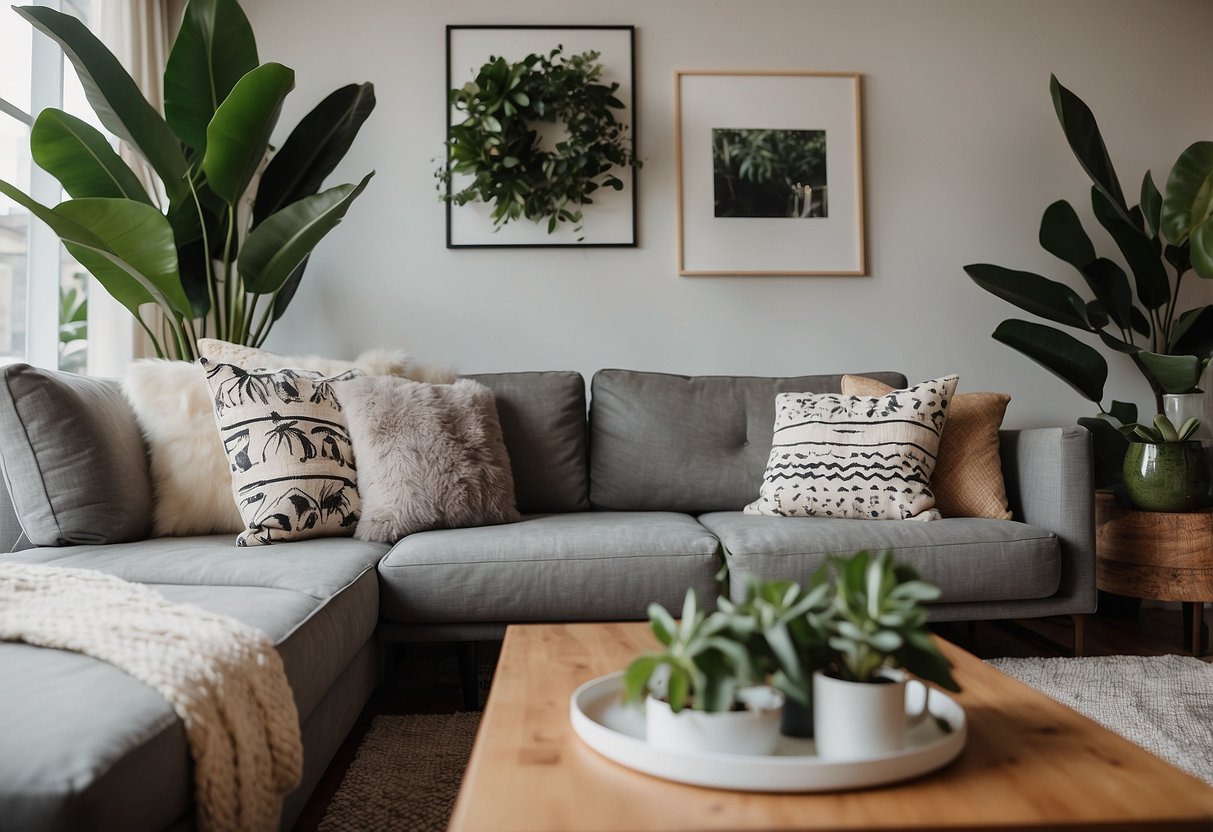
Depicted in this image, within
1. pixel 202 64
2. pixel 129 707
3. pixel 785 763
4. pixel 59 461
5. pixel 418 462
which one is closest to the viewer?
pixel 785 763

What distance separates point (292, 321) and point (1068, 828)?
9.56 feet

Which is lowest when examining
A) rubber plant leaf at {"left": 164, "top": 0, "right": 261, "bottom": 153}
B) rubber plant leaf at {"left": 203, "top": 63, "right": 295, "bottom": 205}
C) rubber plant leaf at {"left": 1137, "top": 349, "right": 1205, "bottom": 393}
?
rubber plant leaf at {"left": 1137, "top": 349, "right": 1205, "bottom": 393}

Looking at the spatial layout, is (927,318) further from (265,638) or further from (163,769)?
(163,769)

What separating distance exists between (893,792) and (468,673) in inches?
56.4

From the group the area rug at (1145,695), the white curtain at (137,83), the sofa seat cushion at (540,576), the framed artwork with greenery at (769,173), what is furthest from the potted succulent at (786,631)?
the white curtain at (137,83)

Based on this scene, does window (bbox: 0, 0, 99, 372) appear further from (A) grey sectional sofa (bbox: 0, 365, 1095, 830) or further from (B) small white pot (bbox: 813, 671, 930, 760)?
(B) small white pot (bbox: 813, 671, 930, 760)

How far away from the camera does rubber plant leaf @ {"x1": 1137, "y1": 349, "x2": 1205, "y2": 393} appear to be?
96.7 inches

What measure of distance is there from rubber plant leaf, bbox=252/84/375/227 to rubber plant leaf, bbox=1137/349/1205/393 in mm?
2556

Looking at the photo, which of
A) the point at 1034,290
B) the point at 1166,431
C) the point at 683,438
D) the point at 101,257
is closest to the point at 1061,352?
the point at 1034,290

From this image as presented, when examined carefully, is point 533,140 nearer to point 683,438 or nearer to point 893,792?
point 683,438

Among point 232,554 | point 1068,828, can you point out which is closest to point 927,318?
point 232,554

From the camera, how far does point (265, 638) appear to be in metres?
1.19

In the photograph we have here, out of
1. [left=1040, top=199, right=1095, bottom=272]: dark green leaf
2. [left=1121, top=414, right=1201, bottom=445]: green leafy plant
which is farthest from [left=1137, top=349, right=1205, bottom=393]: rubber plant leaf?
[left=1040, top=199, right=1095, bottom=272]: dark green leaf

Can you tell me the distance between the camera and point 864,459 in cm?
226
